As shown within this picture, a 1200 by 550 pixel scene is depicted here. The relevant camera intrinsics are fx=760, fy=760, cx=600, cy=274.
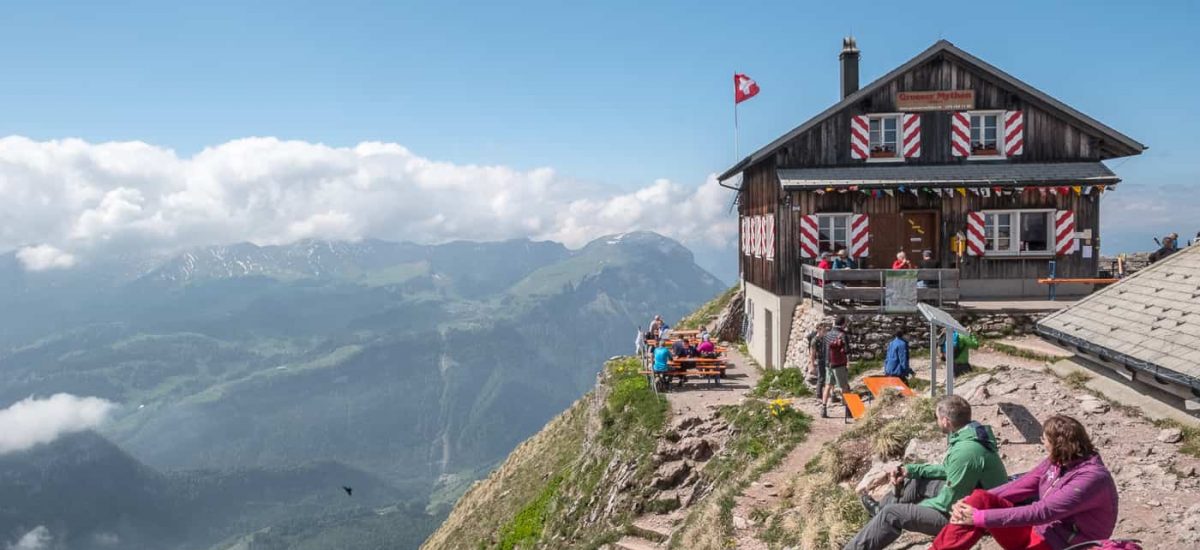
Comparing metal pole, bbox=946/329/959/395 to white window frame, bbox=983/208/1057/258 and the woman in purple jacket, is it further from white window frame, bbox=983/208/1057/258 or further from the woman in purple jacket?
white window frame, bbox=983/208/1057/258

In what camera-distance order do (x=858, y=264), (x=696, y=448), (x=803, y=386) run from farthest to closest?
(x=858, y=264) → (x=803, y=386) → (x=696, y=448)

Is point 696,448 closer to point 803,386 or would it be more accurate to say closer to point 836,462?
point 803,386

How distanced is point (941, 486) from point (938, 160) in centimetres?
1989

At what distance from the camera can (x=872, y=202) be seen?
2353 cm

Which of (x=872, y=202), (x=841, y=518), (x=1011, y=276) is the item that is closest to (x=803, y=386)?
(x=872, y=202)

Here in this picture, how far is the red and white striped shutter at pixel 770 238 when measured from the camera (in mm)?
24078

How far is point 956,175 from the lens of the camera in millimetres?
23359

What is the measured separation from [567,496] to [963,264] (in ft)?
46.2

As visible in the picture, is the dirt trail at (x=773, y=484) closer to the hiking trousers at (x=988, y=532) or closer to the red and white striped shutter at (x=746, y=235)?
the hiking trousers at (x=988, y=532)

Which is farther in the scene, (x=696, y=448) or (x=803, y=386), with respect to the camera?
(x=803, y=386)

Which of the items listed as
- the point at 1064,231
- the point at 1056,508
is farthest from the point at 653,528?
the point at 1064,231

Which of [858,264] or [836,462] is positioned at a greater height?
[858,264]

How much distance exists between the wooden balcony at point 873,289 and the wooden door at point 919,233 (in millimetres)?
2371

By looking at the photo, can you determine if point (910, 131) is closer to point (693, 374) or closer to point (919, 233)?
point (919, 233)
